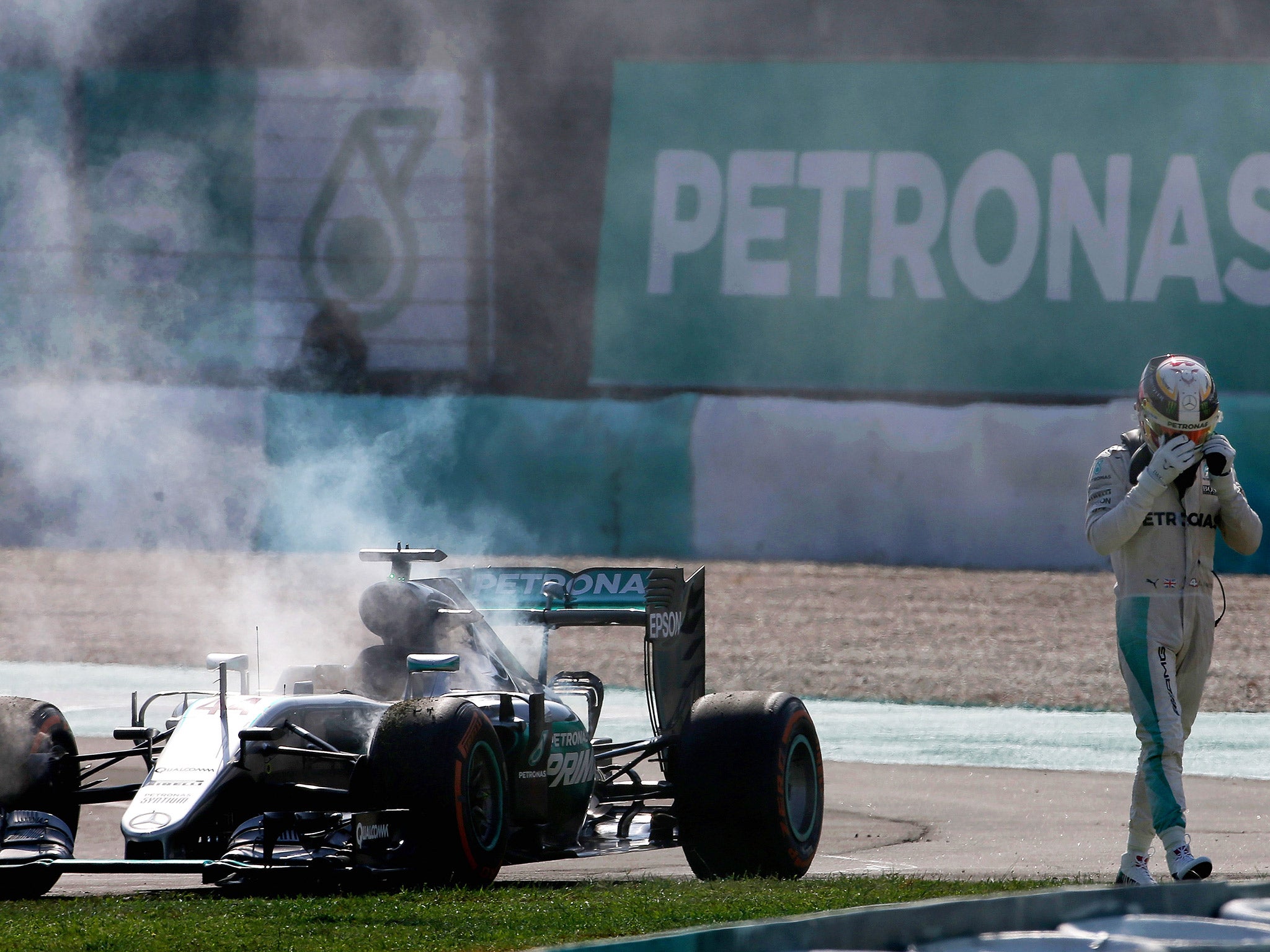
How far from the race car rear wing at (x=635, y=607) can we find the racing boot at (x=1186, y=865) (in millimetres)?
2149

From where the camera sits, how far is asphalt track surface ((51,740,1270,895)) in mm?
7035

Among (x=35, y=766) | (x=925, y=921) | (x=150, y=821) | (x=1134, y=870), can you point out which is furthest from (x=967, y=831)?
(x=925, y=921)

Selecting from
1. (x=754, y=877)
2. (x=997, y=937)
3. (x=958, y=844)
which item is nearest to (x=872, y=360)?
(x=958, y=844)

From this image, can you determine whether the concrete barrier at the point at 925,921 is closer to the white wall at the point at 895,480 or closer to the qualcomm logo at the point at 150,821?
the qualcomm logo at the point at 150,821

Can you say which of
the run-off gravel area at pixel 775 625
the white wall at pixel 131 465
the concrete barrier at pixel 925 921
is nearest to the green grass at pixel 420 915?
the concrete barrier at pixel 925 921

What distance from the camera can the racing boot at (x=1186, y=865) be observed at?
577 cm

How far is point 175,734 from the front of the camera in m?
6.27

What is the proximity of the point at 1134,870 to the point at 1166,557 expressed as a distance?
40.5 inches

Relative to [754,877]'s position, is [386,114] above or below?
above

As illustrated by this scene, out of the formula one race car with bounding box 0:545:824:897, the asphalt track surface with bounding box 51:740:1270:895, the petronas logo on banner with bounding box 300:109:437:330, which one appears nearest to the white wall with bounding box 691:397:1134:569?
the petronas logo on banner with bounding box 300:109:437:330

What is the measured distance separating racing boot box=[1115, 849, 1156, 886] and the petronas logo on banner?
15.9 metres

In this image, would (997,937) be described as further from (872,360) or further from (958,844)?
(872,360)

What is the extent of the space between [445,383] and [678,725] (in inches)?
543

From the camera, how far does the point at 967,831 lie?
8.15 m
